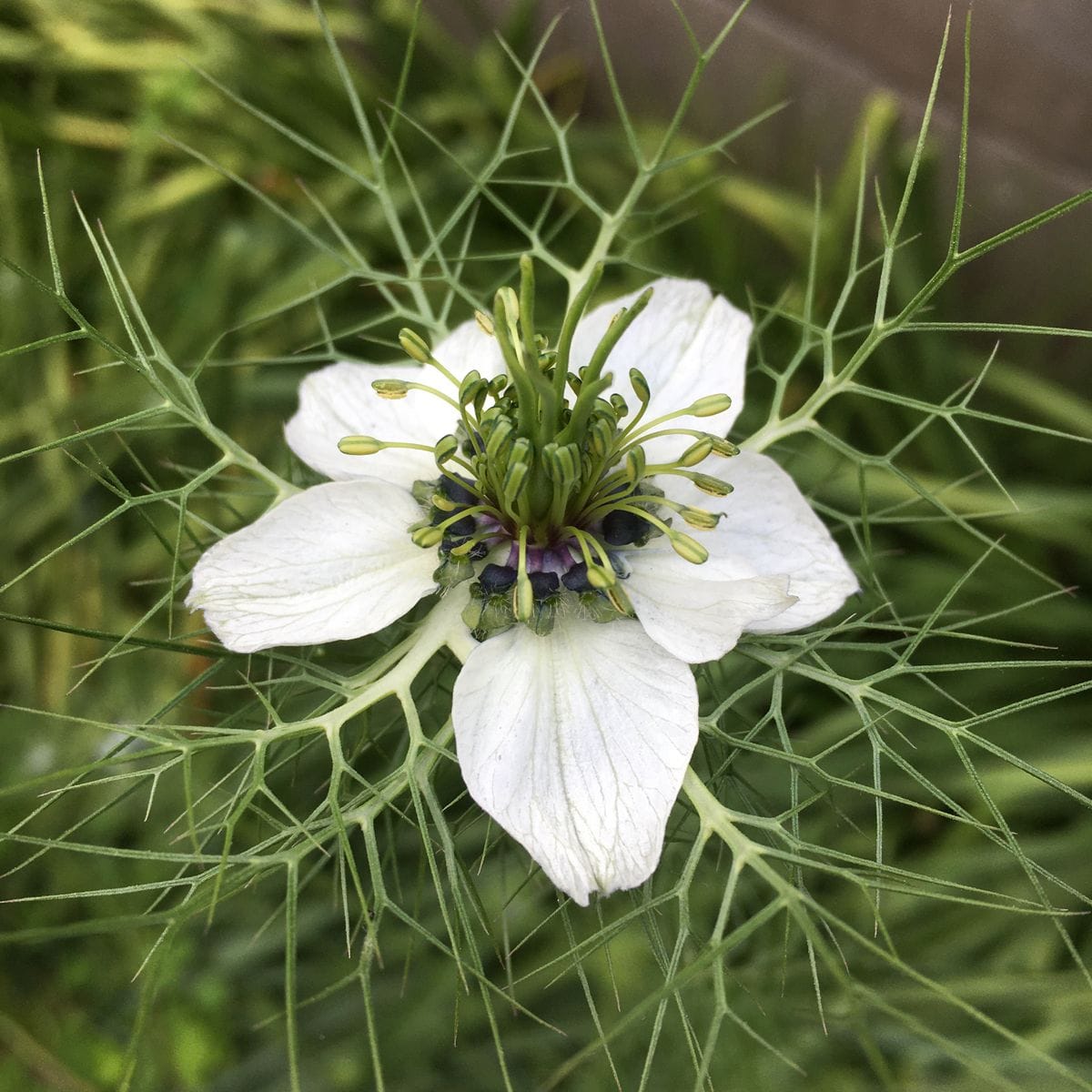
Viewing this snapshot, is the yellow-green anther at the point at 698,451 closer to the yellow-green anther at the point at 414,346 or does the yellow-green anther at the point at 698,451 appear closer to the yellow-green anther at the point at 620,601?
the yellow-green anther at the point at 620,601

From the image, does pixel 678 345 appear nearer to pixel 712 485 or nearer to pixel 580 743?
pixel 712 485

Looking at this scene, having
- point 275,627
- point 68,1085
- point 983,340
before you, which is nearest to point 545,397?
point 275,627

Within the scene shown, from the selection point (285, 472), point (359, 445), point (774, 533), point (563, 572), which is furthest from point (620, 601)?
point (285, 472)

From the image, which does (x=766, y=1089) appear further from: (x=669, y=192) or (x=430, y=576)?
(x=669, y=192)

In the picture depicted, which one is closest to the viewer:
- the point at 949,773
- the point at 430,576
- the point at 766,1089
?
the point at 430,576

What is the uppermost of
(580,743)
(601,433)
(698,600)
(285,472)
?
(601,433)
